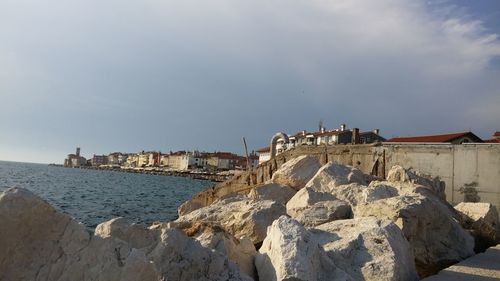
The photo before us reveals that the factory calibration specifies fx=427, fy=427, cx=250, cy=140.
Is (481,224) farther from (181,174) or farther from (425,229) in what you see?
(181,174)

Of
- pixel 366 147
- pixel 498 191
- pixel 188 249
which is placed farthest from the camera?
pixel 366 147

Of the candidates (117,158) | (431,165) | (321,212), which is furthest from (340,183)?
(117,158)

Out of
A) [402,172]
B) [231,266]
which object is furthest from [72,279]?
[402,172]

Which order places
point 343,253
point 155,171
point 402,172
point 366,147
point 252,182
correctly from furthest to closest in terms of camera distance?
point 155,171, point 252,182, point 366,147, point 402,172, point 343,253

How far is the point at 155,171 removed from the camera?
130 metres

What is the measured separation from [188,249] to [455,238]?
5.45 m

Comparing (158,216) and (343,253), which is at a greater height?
(343,253)

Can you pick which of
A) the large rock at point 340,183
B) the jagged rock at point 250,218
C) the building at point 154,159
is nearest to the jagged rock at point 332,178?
the large rock at point 340,183

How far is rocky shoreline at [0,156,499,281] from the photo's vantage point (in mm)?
2963

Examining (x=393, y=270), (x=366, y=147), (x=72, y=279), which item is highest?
(x=366, y=147)

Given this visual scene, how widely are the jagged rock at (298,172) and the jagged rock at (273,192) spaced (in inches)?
22.7

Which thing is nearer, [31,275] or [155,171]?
[31,275]

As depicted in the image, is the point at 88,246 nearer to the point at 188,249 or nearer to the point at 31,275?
the point at 31,275

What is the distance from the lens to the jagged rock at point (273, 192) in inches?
431
